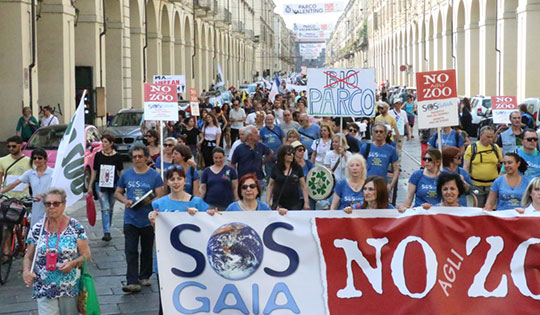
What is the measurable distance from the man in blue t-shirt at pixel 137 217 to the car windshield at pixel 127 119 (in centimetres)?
1480

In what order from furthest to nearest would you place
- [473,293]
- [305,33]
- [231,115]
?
[305,33] < [231,115] < [473,293]

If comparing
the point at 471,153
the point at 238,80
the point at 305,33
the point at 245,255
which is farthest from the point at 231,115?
the point at 305,33

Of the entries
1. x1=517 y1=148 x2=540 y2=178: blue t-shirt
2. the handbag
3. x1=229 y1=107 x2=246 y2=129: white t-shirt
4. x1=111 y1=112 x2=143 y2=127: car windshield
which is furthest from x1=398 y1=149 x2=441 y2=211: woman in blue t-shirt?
x1=111 y1=112 x2=143 y2=127: car windshield

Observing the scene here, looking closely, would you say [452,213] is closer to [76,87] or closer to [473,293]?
[473,293]

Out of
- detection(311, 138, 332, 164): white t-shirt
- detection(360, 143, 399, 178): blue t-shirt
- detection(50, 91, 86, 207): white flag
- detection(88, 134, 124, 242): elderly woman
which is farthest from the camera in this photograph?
detection(311, 138, 332, 164): white t-shirt

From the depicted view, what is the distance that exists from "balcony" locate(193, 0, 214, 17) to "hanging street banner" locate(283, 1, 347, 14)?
44.3 feet

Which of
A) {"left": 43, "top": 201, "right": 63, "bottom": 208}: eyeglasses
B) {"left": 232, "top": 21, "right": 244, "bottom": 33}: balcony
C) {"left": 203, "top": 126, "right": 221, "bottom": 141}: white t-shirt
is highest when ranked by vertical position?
{"left": 232, "top": 21, "right": 244, "bottom": 33}: balcony

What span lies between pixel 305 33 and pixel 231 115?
64.3 metres

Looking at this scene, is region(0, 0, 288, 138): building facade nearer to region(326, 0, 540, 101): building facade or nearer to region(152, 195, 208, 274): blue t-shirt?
region(326, 0, 540, 101): building facade

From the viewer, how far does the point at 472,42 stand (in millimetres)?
39969

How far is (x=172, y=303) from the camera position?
6.66 metres

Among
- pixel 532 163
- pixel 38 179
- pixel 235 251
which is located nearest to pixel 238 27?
pixel 532 163

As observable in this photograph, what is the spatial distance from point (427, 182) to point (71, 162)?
3537 millimetres

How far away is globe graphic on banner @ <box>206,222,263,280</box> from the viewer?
6727 millimetres
